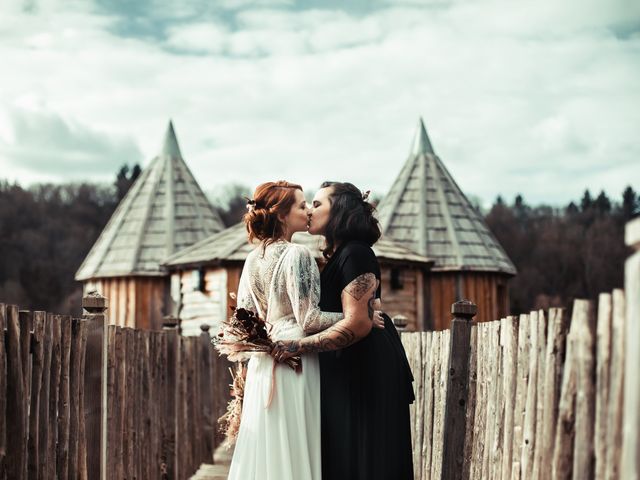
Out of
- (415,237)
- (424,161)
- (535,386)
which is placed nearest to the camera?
(535,386)

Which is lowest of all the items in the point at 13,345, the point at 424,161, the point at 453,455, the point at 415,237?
the point at 453,455

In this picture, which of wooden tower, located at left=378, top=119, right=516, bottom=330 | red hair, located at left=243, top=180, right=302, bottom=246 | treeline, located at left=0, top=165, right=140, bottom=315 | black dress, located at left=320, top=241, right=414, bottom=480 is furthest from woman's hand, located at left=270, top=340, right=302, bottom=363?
treeline, located at left=0, top=165, right=140, bottom=315

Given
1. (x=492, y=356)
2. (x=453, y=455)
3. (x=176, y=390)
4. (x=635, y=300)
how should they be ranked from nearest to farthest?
(x=635, y=300) → (x=492, y=356) → (x=453, y=455) → (x=176, y=390)

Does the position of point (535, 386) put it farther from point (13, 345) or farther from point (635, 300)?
point (13, 345)

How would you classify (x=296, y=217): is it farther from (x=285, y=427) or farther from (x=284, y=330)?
(x=285, y=427)

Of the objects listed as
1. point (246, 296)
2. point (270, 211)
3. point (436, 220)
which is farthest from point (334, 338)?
point (436, 220)

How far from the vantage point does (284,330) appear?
18.8ft

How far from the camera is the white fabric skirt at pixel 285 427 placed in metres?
5.64

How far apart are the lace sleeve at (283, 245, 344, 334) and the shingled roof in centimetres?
1385

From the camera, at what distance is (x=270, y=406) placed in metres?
5.70

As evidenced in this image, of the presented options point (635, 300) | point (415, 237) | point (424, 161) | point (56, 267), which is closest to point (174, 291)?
point (415, 237)

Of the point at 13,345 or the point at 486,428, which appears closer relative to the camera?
the point at 13,345

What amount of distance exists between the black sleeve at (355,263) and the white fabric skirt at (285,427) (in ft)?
1.66

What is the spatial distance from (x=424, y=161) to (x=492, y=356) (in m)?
21.4
